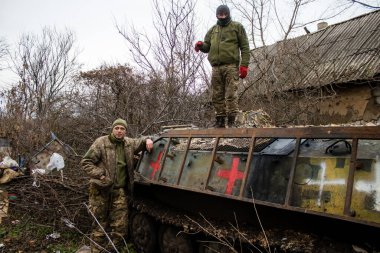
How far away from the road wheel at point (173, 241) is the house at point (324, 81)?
4.61 m

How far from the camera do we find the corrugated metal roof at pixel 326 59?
36.0ft

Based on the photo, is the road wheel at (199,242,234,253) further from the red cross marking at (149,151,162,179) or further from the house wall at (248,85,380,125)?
the house wall at (248,85,380,125)

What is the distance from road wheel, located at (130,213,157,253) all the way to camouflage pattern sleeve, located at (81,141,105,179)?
3.89ft

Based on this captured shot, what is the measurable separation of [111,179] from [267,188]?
266cm

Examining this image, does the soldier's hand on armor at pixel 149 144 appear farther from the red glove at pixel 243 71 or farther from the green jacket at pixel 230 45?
the red glove at pixel 243 71

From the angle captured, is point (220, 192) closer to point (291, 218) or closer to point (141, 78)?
point (291, 218)

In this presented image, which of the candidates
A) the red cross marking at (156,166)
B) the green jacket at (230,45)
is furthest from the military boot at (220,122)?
the red cross marking at (156,166)

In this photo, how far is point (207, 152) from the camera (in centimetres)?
487

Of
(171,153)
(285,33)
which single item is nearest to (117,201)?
(171,153)

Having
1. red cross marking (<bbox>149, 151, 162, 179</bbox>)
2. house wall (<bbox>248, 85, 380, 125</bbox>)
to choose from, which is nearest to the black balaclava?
red cross marking (<bbox>149, 151, 162, 179</bbox>)

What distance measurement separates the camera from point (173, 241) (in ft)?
17.9

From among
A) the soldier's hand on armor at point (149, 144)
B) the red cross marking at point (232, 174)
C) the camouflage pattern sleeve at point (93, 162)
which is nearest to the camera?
the red cross marking at point (232, 174)

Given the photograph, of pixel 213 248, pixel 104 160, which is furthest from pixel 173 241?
pixel 104 160

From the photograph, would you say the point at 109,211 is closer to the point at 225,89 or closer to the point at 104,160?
the point at 104,160
